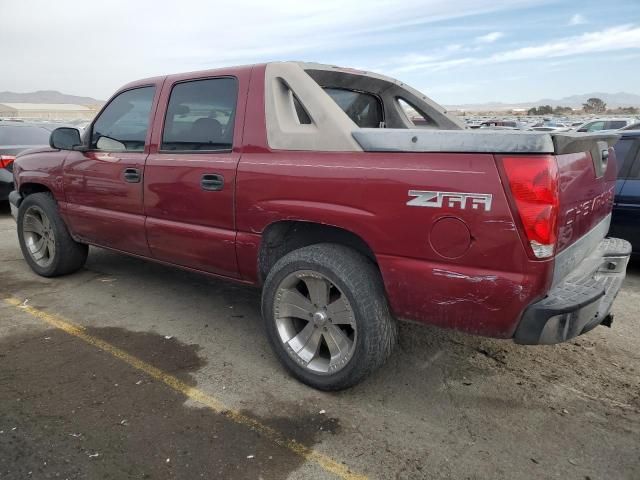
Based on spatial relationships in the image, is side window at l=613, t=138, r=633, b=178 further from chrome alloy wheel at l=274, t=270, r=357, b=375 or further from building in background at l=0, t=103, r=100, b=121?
building in background at l=0, t=103, r=100, b=121

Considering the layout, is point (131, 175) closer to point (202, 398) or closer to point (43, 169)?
point (43, 169)

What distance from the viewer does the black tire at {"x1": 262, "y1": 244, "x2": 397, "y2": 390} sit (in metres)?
2.77

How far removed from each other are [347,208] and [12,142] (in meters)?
8.13

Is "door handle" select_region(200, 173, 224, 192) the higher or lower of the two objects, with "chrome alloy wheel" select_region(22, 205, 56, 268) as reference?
higher

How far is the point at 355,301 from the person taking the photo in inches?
109

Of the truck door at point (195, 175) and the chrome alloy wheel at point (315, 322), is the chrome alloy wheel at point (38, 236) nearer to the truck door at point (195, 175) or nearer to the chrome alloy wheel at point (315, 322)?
the truck door at point (195, 175)

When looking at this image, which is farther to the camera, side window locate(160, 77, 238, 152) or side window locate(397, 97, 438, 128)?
side window locate(397, 97, 438, 128)

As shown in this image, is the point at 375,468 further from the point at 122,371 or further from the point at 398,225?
the point at 122,371

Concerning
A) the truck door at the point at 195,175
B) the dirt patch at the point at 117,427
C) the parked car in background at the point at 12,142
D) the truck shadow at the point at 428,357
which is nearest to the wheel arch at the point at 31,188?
the truck shadow at the point at 428,357

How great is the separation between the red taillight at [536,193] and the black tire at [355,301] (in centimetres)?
86

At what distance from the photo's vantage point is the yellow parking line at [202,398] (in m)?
2.42

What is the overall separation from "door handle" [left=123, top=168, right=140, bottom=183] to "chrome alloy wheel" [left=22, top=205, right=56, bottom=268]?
153 cm

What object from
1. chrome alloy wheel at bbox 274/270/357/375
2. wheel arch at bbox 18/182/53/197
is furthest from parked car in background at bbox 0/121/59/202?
chrome alloy wheel at bbox 274/270/357/375

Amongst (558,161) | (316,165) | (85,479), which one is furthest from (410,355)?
(85,479)
